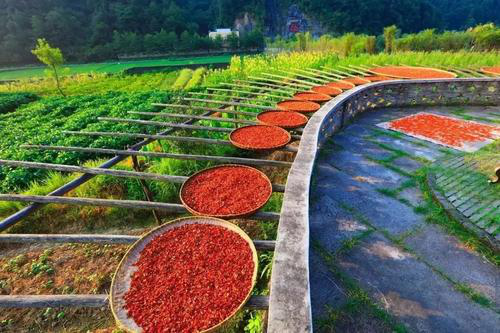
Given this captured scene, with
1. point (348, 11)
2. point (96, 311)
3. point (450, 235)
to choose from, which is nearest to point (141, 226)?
point (96, 311)

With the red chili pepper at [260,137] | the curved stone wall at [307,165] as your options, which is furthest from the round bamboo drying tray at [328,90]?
the red chili pepper at [260,137]

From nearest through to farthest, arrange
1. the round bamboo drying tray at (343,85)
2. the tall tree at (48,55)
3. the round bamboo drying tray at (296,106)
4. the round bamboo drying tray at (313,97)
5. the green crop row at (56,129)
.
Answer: the round bamboo drying tray at (296,106) < the round bamboo drying tray at (313,97) < the round bamboo drying tray at (343,85) < the green crop row at (56,129) < the tall tree at (48,55)

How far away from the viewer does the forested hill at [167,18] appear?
52.1 meters

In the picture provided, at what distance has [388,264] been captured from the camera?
2871 mm

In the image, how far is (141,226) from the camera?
4973 mm

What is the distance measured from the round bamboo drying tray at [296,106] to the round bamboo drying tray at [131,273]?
3.47 m

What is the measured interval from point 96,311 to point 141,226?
1.78m

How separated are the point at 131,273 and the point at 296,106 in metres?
4.42

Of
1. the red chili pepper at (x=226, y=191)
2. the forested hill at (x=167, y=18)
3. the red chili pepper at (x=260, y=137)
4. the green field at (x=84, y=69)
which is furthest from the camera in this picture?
the forested hill at (x=167, y=18)

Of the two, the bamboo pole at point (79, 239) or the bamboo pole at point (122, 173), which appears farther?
the bamboo pole at point (122, 173)

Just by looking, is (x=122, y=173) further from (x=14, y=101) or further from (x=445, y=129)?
(x=14, y=101)

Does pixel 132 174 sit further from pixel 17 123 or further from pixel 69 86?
pixel 69 86

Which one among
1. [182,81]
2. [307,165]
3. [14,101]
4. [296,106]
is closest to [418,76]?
[296,106]

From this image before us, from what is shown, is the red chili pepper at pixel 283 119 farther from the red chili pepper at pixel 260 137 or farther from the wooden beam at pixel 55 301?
the wooden beam at pixel 55 301
